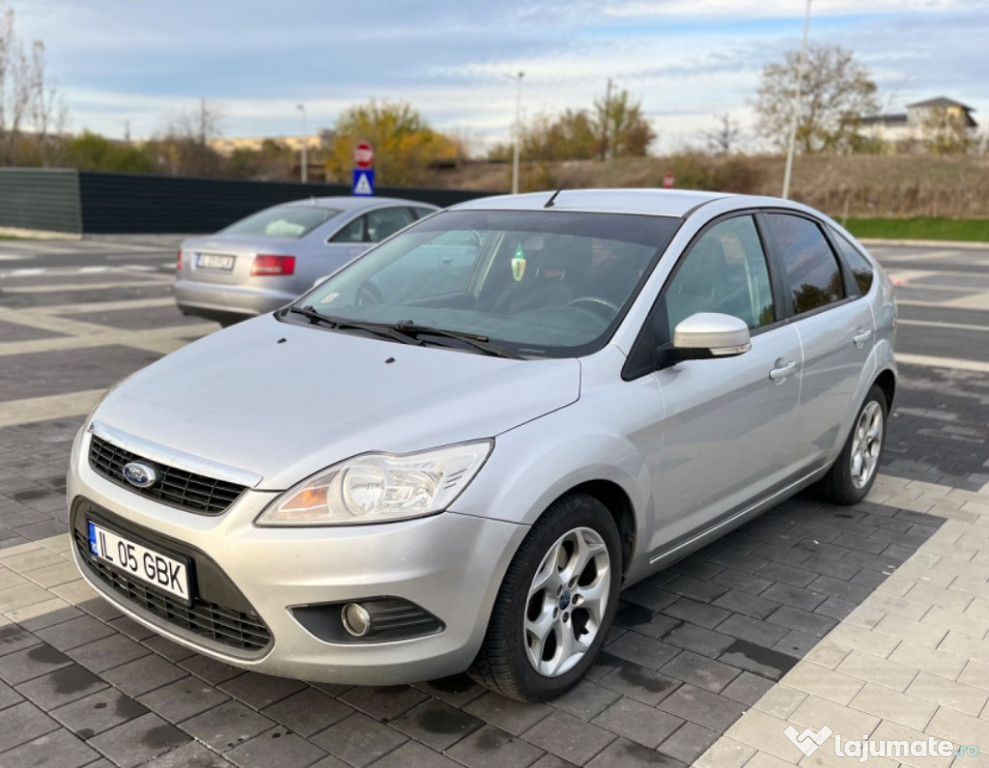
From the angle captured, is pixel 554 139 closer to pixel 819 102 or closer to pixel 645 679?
pixel 819 102

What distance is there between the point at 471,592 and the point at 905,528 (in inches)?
122

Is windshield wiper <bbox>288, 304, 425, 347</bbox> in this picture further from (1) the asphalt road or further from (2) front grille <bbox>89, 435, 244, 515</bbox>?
(1) the asphalt road

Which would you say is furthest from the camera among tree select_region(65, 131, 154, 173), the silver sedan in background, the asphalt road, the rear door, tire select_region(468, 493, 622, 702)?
tree select_region(65, 131, 154, 173)

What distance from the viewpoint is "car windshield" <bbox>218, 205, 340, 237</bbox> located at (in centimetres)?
945

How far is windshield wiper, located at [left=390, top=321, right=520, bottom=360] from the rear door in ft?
5.33

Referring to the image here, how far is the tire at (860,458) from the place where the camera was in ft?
16.0

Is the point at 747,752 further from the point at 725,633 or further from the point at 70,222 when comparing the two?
the point at 70,222

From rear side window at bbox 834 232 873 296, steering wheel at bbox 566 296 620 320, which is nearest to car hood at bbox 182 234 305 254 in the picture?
rear side window at bbox 834 232 873 296

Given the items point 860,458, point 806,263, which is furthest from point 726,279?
point 860,458

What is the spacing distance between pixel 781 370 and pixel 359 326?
1.79 metres

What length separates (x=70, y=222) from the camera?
2416 centimetres

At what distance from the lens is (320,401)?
2891 millimetres

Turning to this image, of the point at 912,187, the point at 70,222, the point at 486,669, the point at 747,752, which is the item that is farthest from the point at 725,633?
the point at 912,187

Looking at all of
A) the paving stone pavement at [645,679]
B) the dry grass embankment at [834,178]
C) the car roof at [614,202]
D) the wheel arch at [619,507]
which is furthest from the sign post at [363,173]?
the dry grass embankment at [834,178]
